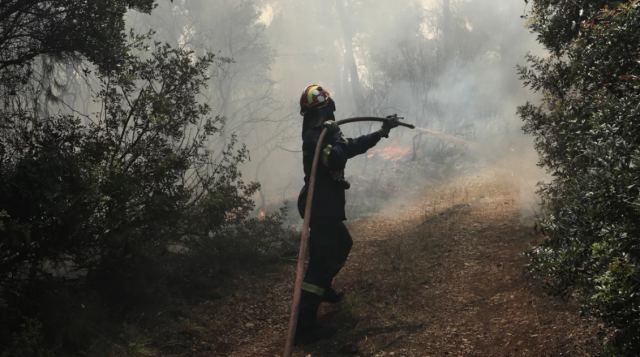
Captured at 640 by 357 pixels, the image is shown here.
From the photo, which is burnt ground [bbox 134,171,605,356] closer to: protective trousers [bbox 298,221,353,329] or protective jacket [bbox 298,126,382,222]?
protective trousers [bbox 298,221,353,329]

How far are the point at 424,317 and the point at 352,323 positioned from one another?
2.40 feet

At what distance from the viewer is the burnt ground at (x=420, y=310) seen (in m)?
3.94

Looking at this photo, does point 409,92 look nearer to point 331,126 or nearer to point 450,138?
point 450,138

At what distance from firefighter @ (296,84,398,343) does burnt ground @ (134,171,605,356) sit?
49 centimetres

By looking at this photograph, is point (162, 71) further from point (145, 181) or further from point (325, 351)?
point (325, 351)

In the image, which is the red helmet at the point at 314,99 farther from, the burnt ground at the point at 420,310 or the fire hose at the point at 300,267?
the burnt ground at the point at 420,310

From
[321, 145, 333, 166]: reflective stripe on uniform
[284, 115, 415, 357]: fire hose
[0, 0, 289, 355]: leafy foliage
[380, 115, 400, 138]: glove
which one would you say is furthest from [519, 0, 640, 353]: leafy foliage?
[0, 0, 289, 355]: leafy foliage

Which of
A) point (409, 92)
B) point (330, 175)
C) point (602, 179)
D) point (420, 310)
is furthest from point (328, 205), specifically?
point (409, 92)

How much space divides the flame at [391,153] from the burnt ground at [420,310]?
12.8m

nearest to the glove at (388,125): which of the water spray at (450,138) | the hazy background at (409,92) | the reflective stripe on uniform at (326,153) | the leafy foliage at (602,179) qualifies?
the reflective stripe on uniform at (326,153)

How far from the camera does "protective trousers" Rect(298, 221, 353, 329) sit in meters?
4.69

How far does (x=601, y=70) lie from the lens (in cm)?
353

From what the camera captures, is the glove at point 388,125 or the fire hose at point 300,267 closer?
the fire hose at point 300,267

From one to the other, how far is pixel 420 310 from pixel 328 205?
145cm
